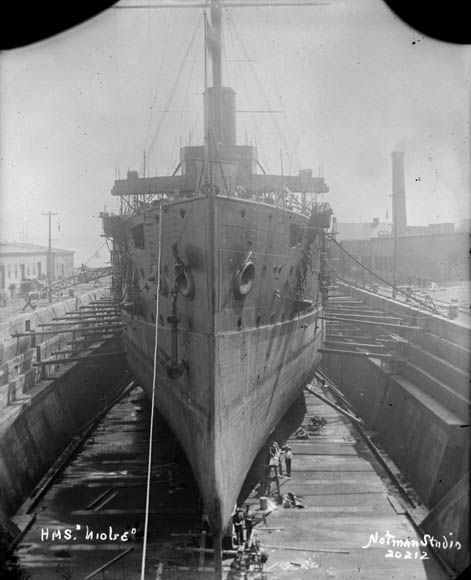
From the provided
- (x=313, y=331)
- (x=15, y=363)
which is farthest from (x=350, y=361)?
(x=15, y=363)

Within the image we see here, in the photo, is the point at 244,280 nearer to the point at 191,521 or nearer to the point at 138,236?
the point at 138,236

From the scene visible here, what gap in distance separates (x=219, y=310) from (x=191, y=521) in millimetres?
3524

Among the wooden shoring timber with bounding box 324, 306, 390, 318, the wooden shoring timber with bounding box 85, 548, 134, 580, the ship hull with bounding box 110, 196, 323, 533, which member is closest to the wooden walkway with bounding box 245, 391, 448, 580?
the ship hull with bounding box 110, 196, 323, 533

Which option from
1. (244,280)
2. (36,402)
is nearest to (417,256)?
(36,402)

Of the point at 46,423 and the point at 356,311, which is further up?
the point at 356,311

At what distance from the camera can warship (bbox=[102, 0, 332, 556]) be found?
24.2 ft

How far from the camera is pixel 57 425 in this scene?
1223 centimetres

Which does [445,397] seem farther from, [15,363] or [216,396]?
[15,363]

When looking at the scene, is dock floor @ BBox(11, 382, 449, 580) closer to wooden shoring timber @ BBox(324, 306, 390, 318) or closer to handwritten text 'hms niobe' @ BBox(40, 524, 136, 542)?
handwritten text 'hms niobe' @ BBox(40, 524, 136, 542)

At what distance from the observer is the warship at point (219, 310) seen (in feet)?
24.2

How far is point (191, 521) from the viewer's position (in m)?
8.43

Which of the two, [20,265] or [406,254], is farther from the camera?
[20,265]

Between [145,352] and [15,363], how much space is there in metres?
3.41

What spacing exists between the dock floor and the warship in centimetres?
91
